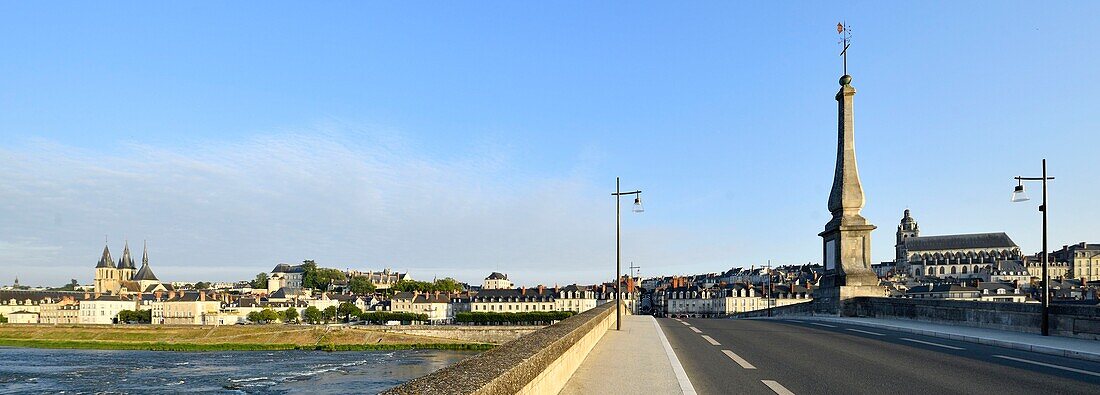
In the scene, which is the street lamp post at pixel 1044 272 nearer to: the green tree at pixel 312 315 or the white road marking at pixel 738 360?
the white road marking at pixel 738 360

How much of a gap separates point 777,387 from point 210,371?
204ft

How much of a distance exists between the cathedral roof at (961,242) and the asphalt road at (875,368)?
188m

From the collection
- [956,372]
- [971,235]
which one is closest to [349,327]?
[956,372]

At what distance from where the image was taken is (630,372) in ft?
38.0

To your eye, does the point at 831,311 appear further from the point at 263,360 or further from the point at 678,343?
the point at 263,360

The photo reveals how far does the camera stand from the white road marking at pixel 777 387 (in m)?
9.16

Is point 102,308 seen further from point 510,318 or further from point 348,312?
point 510,318

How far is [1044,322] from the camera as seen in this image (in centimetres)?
1839

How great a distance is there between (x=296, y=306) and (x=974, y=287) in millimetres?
127975

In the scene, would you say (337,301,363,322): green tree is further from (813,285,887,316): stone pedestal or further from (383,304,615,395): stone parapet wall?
(383,304,615,395): stone parapet wall

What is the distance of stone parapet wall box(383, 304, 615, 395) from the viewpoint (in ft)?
16.7

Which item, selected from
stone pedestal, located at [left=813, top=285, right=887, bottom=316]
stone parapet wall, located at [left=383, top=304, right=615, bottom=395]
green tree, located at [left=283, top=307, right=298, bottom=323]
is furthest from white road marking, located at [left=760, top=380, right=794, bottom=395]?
green tree, located at [left=283, top=307, right=298, bottom=323]

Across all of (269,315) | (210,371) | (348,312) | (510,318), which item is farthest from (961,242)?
(210,371)

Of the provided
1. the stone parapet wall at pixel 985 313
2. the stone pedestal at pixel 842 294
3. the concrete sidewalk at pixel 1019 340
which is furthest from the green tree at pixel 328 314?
the concrete sidewalk at pixel 1019 340
